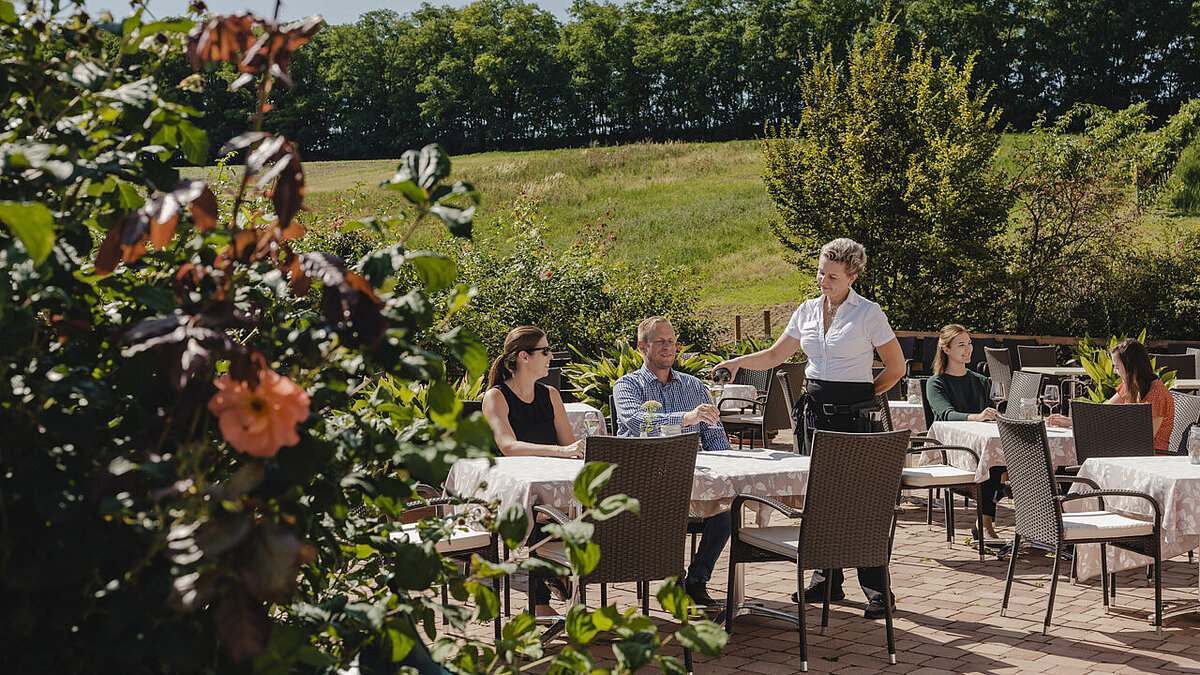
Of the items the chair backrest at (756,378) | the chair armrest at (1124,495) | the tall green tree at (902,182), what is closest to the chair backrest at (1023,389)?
the chair backrest at (756,378)

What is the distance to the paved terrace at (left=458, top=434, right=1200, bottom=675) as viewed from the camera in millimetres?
4402

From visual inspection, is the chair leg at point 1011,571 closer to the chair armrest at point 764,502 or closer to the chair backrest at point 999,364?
the chair armrest at point 764,502

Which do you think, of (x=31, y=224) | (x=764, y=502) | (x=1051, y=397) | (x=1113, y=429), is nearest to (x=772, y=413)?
(x=1051, y=397)

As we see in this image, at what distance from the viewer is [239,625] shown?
102 cm

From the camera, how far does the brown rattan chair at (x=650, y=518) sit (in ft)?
13.5

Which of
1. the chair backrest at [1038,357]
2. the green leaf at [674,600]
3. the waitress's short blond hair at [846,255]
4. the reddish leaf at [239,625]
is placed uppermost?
the waitress's short blond hair at [846,255]

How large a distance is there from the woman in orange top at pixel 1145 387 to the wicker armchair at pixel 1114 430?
0.35 metres

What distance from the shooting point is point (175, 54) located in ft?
4.59

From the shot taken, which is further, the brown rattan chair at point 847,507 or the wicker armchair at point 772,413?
the wicker armchair at point 772,413

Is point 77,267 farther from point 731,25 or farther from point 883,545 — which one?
point 731,25

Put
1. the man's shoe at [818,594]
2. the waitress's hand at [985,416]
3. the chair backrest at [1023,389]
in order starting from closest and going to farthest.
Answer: the man's shoe at [818,594] < the waitress's hand at [985,416] < the chair backrest at [1023,389]

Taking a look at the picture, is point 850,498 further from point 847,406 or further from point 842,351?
point 842,351

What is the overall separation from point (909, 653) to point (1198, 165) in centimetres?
2678

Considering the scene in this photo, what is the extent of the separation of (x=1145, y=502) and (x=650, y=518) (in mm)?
2572
